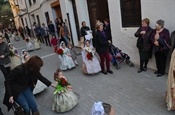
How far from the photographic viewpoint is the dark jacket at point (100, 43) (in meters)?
5.93

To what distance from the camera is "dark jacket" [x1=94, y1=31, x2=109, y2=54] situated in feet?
19.5

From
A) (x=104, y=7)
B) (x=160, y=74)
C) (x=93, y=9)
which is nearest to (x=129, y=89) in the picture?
(x=160, y=74)

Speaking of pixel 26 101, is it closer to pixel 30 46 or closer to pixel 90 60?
pixel 90 60

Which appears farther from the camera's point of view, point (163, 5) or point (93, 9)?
point (93, 9)

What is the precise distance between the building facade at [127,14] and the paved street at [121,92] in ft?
2.92

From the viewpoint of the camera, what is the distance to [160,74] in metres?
5.64

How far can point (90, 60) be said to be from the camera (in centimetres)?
647

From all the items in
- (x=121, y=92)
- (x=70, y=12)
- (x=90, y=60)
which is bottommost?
(x=121, y=92)

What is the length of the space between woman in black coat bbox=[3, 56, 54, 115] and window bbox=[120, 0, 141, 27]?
13.2 feet

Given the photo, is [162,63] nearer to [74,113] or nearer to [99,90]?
[99,90]

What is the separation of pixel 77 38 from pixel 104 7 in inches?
142

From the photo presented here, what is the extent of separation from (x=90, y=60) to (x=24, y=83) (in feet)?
10.6

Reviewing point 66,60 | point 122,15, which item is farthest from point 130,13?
point 66,60

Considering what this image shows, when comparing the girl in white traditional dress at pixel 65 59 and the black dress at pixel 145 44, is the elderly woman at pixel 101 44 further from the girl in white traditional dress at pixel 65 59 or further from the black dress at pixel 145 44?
the girl in white traditional dress at pixel 65 59
